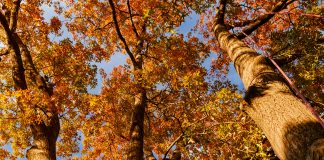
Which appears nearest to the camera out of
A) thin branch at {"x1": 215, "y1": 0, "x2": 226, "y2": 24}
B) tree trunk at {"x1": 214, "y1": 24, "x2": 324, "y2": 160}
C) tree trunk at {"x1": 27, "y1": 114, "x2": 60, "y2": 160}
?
tree trunk at {"x1": 214, "y1": 24, "x2": 324, "y2": 160}

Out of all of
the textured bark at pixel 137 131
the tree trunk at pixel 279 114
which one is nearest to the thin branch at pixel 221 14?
the tree trunk at pixel 279 114

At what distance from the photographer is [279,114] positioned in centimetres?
432

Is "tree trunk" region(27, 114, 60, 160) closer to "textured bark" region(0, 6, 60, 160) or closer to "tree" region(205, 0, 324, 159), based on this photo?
"textured bark" region(0, 6, 60, 160)

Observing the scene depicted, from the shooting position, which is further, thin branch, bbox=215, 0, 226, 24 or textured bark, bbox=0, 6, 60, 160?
thin branch, bbox=215, 0, 226, 24

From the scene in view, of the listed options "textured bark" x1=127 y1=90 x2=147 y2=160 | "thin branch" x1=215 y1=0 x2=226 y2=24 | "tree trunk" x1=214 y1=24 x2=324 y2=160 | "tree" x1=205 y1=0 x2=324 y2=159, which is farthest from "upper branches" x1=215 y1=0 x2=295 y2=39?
"textured bark" x1=127 y1=90 x2=147 y2=160

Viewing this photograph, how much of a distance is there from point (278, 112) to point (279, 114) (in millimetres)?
43

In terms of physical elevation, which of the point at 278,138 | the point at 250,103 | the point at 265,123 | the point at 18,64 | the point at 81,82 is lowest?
the point at 278,138

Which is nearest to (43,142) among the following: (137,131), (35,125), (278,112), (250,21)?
(35,125)

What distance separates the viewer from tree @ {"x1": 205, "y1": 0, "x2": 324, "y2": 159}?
3568mm

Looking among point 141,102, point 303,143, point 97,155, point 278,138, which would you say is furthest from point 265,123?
point 97,155

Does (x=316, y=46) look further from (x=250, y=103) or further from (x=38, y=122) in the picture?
(x=38, y=122)

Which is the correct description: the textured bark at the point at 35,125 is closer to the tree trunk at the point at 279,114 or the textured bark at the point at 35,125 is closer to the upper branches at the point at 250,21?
the tree trunk at the point at 279,114

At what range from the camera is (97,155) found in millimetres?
17891

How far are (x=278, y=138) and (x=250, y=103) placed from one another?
3.49 ft
